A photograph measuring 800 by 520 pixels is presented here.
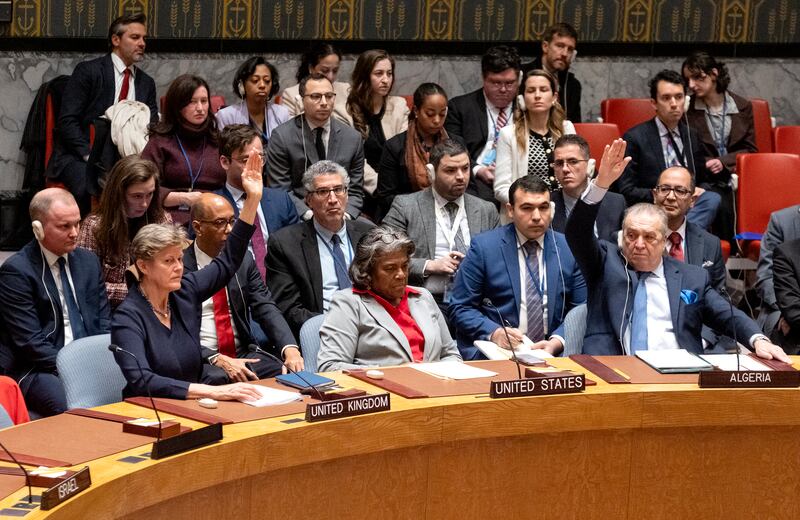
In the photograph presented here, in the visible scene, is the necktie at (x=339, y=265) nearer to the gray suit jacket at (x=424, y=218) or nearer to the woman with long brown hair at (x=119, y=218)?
the gray suit jacket at (x=424, y=218)

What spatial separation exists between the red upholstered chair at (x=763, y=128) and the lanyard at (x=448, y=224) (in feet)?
8.12

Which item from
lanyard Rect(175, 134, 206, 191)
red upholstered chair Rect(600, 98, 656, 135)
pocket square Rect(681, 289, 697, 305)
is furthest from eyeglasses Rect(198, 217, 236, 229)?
red upholstered chair Rect(600, 98, 656, 135)

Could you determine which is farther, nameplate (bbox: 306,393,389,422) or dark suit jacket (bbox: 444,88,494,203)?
dark suit jacket (bbox: 444,88,494,203)

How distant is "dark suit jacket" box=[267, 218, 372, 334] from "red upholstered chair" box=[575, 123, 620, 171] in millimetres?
2085

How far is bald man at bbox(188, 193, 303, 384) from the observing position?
4.25 metres

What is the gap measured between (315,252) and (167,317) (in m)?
1.32

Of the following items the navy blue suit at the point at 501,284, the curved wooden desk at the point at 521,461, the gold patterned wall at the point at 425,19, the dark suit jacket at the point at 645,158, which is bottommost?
the curved wooden desk at the point at 521,461

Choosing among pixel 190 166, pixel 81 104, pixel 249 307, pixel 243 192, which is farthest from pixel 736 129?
pixel 81 104

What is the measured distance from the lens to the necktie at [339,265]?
483cm

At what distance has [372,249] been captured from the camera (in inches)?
151

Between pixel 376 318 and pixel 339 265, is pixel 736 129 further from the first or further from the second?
pixel 376 318

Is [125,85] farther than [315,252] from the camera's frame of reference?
Yes

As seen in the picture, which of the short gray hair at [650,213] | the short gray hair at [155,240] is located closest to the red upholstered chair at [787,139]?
the short gray hair at [650,213]

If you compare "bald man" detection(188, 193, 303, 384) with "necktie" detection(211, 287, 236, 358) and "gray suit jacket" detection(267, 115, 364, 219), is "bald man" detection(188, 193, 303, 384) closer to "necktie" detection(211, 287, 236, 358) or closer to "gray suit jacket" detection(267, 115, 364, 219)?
"necktie" detection(211, 287, 236, 358)
